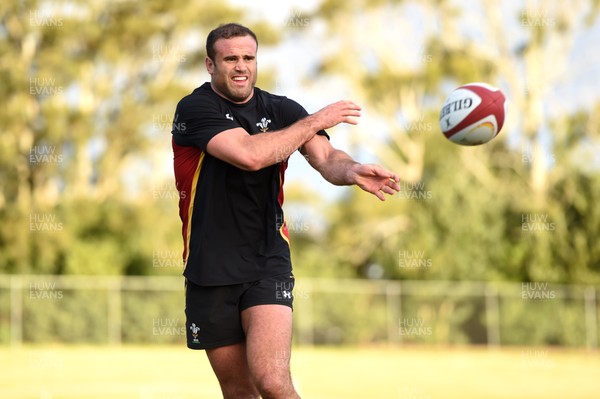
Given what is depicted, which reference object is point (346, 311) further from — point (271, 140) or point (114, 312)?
point (271, 140)

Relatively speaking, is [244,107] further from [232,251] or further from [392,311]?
[392,311]

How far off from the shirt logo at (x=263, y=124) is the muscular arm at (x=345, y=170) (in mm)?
274

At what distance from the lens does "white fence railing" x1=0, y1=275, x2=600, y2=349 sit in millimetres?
30250

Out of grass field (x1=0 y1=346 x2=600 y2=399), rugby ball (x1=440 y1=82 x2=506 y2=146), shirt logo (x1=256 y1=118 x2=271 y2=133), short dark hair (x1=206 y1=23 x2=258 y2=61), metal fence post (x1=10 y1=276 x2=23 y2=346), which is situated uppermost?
short dark hair (x1=206 y1=23 x2=258 y2=61)

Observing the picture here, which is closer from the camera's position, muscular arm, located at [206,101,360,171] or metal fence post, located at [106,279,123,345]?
muscular arm, located at [206,101,360,171]

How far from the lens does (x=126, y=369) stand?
890 inches

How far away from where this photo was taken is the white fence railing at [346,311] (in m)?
30.2

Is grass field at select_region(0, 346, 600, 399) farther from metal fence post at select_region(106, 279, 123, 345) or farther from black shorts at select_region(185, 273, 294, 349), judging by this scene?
black shorts at select_region(185, 273, 294, 349)

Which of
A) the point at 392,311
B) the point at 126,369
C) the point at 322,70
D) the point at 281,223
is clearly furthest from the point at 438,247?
the point at 281,223

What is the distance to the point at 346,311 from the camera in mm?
32656

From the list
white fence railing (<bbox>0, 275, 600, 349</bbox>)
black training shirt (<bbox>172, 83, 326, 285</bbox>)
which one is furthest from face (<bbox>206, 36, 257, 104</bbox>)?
white fence railing (<bbox>0, 275, 600, 349</bbox>)

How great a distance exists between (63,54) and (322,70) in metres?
11.9

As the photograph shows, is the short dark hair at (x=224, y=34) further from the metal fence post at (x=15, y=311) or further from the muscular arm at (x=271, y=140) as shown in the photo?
the metal fence post at (x=15, y=311)

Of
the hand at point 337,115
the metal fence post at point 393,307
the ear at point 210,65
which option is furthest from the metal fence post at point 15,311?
the hand at point 337,115
